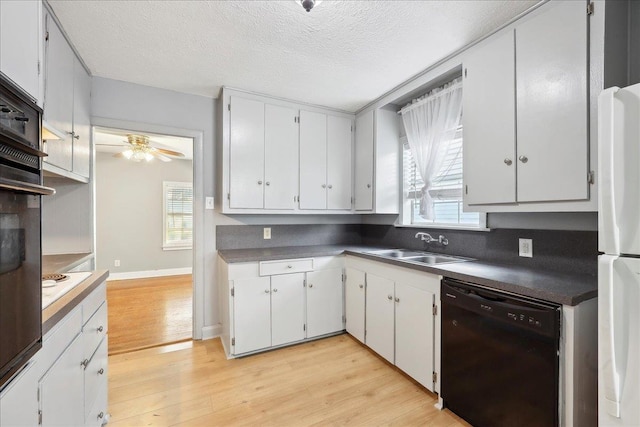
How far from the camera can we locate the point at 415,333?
6.48 ft

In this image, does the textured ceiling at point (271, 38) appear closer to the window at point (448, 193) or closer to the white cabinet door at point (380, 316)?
the window at point (448, 193)

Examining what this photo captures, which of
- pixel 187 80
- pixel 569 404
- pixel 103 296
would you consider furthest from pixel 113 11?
pixel 569 404

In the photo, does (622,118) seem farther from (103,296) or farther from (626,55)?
(103,296)

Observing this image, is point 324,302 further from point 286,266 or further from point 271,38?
point 271,38

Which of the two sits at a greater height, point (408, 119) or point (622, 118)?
point (408, 119)

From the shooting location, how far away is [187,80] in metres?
2.47

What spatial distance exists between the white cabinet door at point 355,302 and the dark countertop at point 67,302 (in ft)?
6.33

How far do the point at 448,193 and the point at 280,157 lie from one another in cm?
163

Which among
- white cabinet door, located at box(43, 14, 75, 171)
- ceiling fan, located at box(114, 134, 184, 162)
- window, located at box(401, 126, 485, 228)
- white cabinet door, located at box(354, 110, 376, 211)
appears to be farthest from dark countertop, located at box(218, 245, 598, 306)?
ceiling fan, located at box(114, 134, 184, 162)

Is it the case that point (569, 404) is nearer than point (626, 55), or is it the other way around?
point (569, 404)

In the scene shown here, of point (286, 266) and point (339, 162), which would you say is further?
point (339, 162)

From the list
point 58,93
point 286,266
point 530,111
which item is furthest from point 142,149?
point 530,111

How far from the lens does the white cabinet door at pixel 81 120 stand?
1.98m

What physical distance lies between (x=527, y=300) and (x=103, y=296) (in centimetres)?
227
